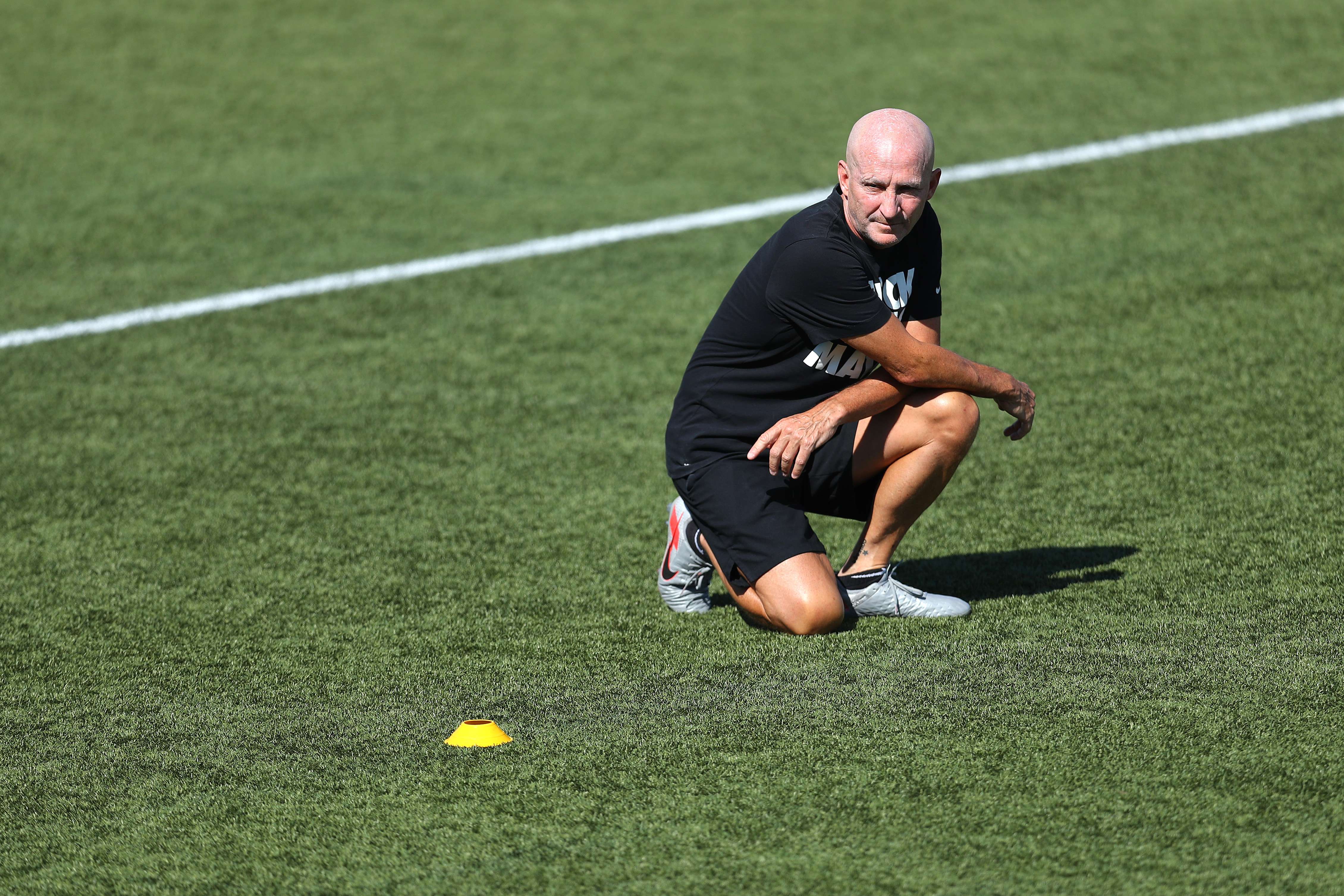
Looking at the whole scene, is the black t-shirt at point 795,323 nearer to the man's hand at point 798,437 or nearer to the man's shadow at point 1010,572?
the man's hand at point 798,437

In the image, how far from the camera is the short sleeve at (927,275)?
376 cm

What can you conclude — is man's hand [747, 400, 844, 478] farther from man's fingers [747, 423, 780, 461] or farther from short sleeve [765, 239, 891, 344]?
short sleeve [765, 239, 891, 344]

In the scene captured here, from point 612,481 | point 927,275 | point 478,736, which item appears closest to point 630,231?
point 612,481

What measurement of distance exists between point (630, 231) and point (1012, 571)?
360cm

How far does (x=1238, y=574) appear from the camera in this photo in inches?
153

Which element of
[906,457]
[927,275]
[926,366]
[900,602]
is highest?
[927,275]

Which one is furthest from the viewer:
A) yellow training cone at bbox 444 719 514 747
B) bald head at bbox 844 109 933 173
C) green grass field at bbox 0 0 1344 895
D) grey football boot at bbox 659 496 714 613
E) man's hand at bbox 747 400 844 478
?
grey football boot at bbox 659 496 714 613

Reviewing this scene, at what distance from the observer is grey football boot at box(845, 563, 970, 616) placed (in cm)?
375

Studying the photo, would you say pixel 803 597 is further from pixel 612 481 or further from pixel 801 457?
pixel 612 481

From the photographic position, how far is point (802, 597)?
3660mm

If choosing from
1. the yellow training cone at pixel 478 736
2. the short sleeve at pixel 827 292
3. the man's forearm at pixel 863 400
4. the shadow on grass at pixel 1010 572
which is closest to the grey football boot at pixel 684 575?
the shadow on grass at pixel 1010 572

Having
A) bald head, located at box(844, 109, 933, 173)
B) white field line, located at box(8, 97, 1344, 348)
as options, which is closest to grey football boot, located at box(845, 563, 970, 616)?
bald head, located at box(844, 109, 933, 173)

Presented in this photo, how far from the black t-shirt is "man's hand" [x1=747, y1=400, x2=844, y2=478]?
0.11 metres

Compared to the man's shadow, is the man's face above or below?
above
